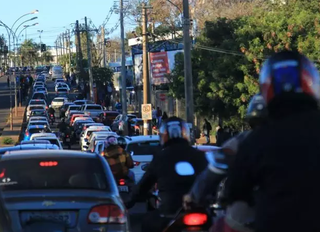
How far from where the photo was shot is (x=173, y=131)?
6.82 meters

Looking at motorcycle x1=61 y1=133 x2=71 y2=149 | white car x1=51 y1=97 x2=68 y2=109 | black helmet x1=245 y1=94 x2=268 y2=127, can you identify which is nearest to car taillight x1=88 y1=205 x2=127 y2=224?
black helmet x1=245 y1=94 x2=268 y2=127

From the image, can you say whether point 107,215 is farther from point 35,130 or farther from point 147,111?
point 35,130

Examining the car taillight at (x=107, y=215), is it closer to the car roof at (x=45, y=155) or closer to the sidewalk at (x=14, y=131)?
the car roof at (x=45, y=155)

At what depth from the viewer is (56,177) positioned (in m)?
7.91

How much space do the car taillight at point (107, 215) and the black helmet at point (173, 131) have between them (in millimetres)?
948

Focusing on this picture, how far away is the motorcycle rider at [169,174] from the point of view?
21.5 ft

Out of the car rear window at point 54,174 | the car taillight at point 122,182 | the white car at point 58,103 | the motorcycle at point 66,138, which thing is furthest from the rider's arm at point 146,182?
the white car at point 58,103

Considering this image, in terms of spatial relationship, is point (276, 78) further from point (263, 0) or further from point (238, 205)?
point (263, 0)

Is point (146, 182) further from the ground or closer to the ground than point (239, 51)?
closer to the ground

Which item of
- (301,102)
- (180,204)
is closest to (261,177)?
(301,102)

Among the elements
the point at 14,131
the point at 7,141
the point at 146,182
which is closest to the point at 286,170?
the point at 146,182

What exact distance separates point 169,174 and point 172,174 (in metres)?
0.03

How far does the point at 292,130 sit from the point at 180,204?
10.5 ft

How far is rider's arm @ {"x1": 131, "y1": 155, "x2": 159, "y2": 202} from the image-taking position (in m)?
6.80
